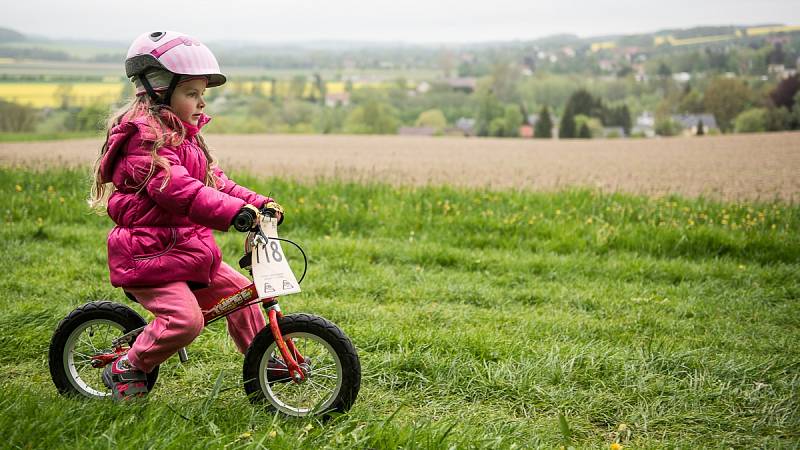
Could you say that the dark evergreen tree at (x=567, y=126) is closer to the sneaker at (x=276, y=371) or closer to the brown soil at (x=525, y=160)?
the brown soil at (x=525, y=160)

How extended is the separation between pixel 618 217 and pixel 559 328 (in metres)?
3.89

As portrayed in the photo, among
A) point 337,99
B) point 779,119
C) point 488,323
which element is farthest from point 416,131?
point 488,323

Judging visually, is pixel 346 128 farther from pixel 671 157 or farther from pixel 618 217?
pixel 618 217

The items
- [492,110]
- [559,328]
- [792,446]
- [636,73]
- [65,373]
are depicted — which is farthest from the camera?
[492,110]

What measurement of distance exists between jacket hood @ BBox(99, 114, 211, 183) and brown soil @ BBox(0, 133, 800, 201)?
7.58 metres

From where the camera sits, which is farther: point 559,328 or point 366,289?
point 366,289

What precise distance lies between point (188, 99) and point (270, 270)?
0.94 metres

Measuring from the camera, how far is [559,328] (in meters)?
5.10

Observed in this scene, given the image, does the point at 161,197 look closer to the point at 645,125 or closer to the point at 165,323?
the point at 165,323

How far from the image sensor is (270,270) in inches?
131

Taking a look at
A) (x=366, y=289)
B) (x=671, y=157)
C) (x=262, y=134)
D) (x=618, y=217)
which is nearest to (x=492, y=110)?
(x=262, y=134)

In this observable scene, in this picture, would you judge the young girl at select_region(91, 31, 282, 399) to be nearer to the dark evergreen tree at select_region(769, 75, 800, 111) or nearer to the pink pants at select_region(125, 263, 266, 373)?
the pink pants at select_region(125, 263, 266, 373)

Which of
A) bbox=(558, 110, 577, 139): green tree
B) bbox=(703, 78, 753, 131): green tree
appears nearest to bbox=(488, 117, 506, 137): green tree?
bbox=(558, 110, 577, 139): green tree

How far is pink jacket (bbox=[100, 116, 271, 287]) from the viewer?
3.16 m
